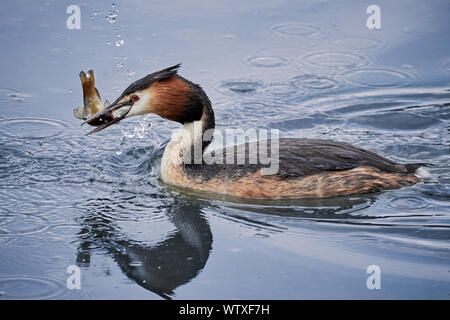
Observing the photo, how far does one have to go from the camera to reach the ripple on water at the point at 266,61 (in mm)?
10375

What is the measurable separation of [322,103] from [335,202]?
2.52 meters

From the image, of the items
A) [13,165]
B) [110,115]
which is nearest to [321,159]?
[110,115]

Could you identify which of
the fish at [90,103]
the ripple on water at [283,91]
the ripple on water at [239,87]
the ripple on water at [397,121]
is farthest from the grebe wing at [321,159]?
the ripple on water at [239,87]

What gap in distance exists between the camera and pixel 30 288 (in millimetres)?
5641

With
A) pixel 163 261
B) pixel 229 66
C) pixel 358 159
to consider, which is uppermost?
pixel 229 66

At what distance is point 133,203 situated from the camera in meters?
7.28

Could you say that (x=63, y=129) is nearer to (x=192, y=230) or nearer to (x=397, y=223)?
(x=192, y=230)

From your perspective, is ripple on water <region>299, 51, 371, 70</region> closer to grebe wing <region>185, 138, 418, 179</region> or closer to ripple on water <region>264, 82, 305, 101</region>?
ripple on water <region>264, 82, 305, 101</region>

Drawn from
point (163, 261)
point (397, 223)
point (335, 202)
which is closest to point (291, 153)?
point (335, 202)

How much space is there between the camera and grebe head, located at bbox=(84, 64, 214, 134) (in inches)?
293

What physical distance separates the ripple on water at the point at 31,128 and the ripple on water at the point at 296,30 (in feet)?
12.2

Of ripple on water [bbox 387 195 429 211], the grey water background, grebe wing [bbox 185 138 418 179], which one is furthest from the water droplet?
ripple on water [bbox 387 195 429 211]

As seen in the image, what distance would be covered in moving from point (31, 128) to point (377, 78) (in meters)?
4.53

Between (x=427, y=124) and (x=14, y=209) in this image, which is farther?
(x=427, y=124)
